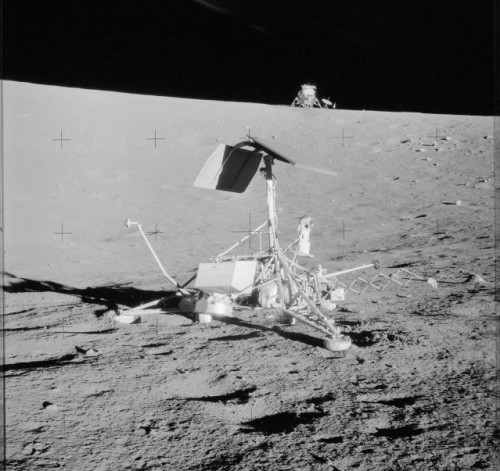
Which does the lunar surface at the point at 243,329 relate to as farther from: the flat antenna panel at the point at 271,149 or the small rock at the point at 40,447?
the flat antenna panel at the point at 271,149

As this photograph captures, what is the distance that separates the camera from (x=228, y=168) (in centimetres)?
373

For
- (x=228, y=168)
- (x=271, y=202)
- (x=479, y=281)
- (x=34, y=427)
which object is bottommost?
(x=34, y=427)

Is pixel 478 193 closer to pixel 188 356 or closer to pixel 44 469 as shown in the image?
pixel 188 356

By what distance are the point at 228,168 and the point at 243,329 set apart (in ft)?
4.16

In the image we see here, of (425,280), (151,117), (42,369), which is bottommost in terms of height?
(42,369)

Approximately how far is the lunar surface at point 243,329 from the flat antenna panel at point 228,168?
1.55ft

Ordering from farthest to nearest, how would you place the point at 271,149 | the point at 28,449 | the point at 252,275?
the point at 252,275 < the point at 271,149 < the point at 28,449

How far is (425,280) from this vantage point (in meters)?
4.51

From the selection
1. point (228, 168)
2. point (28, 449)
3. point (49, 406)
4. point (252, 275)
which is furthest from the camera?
point (228, 168)

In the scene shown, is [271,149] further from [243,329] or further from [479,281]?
[479,281]

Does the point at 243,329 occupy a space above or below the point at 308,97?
below

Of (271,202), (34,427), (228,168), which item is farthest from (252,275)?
(34,427)

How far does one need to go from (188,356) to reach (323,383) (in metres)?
0.93

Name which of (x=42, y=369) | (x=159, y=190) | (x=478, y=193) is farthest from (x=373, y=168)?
(x=42, y=369)
